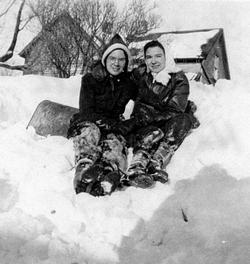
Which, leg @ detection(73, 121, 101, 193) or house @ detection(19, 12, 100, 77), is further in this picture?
house @ detection(19, 12, 100, 77)

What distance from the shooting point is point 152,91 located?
402 centimetres

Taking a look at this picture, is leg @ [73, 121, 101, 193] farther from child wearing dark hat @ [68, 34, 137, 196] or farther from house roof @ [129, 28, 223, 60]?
house roof @ [129, 28, 223, 60]

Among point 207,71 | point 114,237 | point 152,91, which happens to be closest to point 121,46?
point 152,91

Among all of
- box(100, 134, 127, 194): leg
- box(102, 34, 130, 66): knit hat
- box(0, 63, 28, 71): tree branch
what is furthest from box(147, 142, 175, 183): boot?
box(0, 63, 28, 71): tree branch

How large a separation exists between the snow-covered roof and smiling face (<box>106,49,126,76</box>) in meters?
13.4

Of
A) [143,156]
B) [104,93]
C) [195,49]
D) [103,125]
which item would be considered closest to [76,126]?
[103,125]

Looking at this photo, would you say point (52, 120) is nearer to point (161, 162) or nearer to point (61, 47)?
point (161, 162)

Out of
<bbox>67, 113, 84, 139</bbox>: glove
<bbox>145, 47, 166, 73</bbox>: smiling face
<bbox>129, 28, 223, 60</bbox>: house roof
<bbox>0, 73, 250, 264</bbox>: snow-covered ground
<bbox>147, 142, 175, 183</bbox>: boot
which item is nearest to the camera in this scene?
<bbox>0, 73, 250, 264</bbox>: snow-covered ground

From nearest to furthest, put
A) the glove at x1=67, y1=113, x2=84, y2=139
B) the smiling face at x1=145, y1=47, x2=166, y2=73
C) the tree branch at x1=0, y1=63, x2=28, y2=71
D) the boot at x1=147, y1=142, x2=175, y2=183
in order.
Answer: the boot at x1=147, y1=142, x2=175, y2=183 < the glove at x1=67, y1=113, x2=84, y2=139 < the smiling face at x1=145, y1=47, x2=166, y2=73 < the tree branch at x1=0, y1=63, x2=28, y2=71

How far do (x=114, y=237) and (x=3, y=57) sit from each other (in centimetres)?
1915

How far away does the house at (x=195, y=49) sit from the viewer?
59.1 feet

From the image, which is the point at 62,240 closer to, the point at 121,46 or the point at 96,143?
the point at 96,143

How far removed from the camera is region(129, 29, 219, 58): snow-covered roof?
59.8 feet

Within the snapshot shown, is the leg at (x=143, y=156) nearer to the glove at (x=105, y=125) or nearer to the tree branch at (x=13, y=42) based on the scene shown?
the glove at (x=105, y=125)
